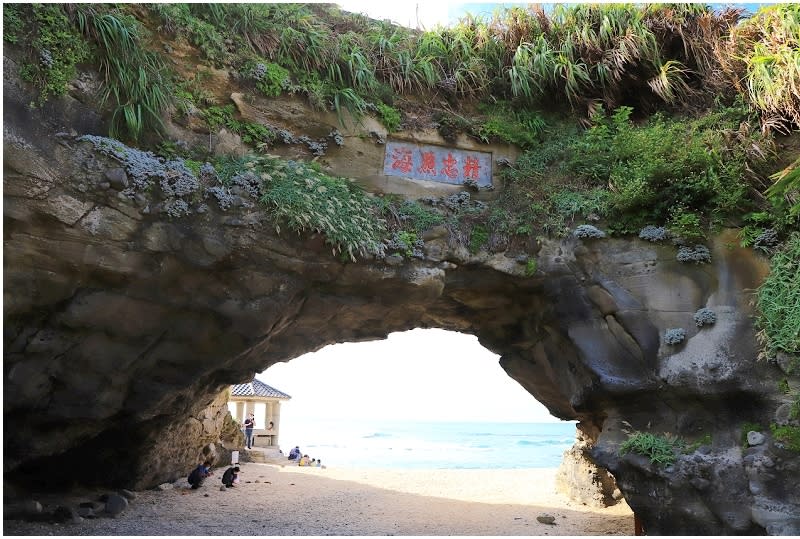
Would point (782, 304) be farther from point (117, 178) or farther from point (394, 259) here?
point (117, 178)

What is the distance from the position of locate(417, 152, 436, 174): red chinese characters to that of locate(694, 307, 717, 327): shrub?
13.8ft

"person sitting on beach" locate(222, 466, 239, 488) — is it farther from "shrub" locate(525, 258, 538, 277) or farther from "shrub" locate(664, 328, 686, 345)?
"shrub" locate(664, 328, 686, 345)

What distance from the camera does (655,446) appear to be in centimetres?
729

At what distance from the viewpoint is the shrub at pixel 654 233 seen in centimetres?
789

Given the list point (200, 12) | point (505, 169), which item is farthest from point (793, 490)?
point (200, 12)

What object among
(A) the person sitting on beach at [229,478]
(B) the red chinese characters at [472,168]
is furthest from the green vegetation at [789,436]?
(A) the person sitting on beach at [229,478]

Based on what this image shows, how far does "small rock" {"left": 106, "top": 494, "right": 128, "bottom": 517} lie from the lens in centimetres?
912

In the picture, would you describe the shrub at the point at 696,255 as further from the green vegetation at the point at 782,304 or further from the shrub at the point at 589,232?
the shrub at the point at 589,232

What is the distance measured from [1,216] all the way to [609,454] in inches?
297

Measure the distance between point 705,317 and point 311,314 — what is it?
5.23 m

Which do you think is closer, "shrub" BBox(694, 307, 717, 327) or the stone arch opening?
the stone arch opening

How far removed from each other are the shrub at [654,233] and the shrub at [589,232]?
1.68 feet

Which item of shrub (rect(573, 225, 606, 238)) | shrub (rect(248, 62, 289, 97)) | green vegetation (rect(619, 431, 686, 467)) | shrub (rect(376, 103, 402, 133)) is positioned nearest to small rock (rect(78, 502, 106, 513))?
shrub (rect(248, 62, 289, 97))

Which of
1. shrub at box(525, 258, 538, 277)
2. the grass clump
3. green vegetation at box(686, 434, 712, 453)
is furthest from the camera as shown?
shrub at box(525, 258, 538, 277)
